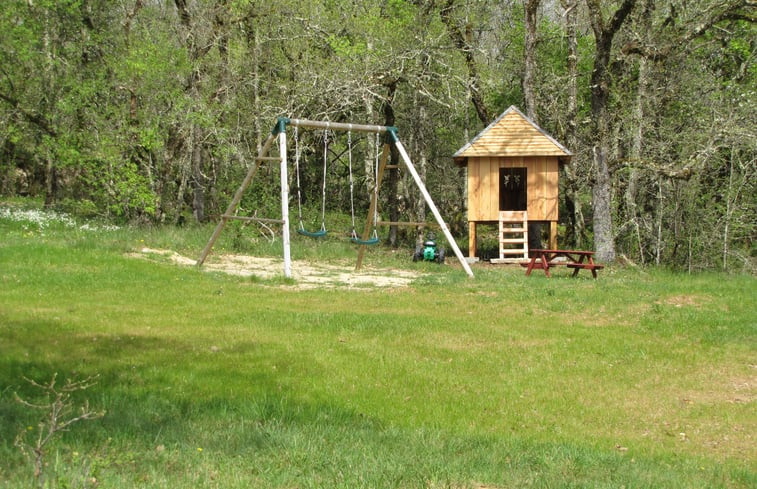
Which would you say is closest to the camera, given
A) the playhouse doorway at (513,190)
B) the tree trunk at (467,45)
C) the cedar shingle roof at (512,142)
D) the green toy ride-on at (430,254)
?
the green toy ride-on at (430,254)

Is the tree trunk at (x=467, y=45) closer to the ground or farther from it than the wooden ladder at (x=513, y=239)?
farther from it

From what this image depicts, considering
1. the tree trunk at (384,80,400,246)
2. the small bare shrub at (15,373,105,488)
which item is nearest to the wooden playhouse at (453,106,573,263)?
the tree trunk at (384,80,400,246)

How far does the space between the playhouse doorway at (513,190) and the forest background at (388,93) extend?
5.44ft

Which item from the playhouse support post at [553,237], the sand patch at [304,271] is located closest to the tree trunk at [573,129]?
the playhouse support post at [553,237]

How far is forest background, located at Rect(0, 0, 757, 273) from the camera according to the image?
19203mm

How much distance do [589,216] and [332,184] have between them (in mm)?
9869

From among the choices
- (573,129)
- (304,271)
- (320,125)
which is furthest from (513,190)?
(320,125)

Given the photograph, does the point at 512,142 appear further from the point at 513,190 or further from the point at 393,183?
the point at 393,183

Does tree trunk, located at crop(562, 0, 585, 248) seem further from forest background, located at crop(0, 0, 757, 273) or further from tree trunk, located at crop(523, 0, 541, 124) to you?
tree trunk, located at crop(523, 0, 541, 124)

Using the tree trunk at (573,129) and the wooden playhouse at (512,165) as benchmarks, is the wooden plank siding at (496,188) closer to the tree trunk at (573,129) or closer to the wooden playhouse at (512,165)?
the wooden playhouse at (512,165)

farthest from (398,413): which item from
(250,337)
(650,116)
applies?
(650,116)

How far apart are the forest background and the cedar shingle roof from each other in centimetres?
126

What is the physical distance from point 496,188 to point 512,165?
2.64 ft

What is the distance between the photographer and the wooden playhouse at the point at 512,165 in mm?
20578
